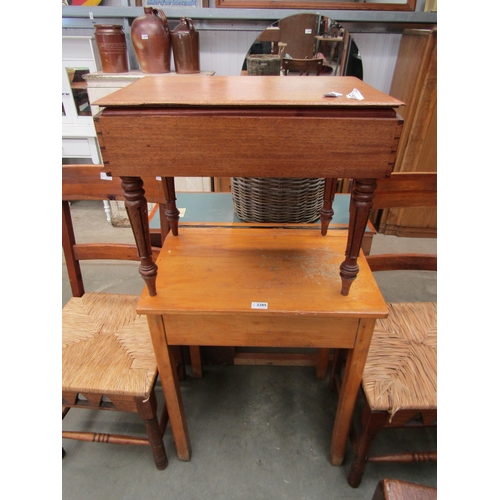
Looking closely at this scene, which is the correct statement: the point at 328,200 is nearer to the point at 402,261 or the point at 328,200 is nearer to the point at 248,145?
the point at 402,261

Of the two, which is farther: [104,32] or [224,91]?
[104,32]

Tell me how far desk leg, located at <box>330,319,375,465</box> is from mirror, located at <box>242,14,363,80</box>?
75.6 inches

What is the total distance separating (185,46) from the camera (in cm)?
214

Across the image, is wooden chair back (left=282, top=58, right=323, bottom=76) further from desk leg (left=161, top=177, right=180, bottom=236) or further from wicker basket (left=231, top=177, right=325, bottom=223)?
desk leg (left=161, top=177, right=180, bottom=236)


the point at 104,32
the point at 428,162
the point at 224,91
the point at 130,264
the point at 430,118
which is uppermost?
the point at 104,32

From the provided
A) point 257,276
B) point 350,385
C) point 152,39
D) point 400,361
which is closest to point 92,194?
point 257,276

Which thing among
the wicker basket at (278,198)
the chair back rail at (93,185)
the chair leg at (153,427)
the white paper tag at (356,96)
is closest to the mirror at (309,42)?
the wicker basket at (278,198)

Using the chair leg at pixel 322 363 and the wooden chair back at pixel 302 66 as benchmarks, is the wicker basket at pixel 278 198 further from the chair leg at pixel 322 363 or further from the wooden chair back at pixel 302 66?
the wooden chair back at pixel 302 66

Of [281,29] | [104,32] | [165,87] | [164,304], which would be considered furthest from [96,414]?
[281,29]

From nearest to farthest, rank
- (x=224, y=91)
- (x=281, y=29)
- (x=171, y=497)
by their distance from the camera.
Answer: (x=224, y=91), (x=171, y=497), (x=281, y=29)

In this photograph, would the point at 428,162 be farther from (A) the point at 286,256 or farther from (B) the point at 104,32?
(B) the point at 104,32

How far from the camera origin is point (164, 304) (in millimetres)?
896

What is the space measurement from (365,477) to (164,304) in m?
1.04

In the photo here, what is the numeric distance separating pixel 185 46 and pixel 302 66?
770 millimetres
